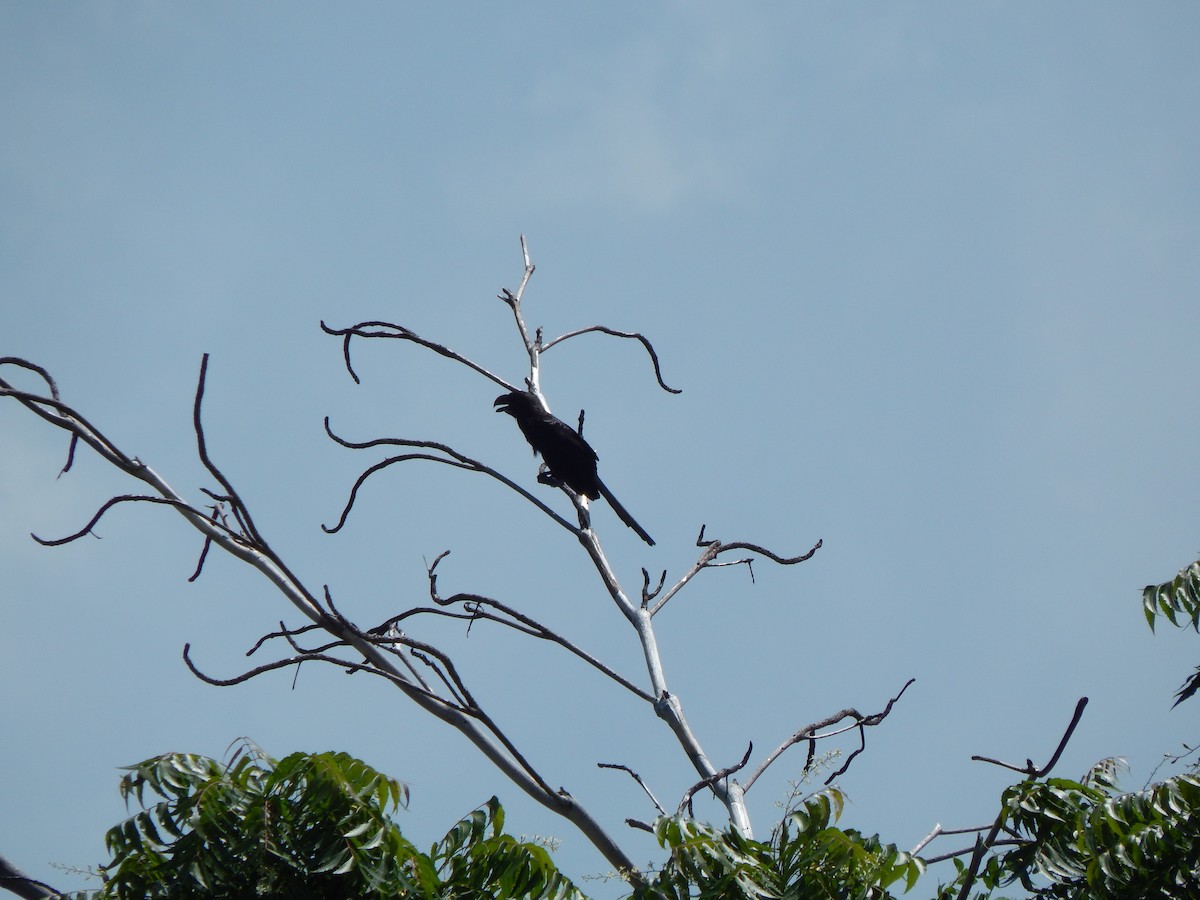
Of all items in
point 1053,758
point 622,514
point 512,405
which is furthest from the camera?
point 512,405

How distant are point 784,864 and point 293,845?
1.44 m

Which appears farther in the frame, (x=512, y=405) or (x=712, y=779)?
(x=512, y=405)

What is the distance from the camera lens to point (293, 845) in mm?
3027

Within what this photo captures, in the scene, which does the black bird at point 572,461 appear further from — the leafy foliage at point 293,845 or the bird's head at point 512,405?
the leafy foliage at point 293,845

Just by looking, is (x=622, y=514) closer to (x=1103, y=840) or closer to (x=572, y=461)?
(x=572, y=461)

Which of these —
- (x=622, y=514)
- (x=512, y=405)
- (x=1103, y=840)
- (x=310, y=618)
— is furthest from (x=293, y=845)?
(x=512, y=405)

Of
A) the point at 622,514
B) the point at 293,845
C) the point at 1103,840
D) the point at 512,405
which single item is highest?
the point at 512,405

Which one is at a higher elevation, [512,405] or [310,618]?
[512,405]

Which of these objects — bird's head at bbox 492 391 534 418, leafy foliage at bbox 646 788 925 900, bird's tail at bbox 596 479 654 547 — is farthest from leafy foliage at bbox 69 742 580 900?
bird's head at bbox 492 391 534 418

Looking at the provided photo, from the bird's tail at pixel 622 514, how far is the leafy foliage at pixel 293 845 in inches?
147

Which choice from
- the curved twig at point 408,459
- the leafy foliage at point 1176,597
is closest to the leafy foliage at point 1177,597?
the leafy foliage at point 1176,597

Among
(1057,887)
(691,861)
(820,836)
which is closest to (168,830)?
(691,861)

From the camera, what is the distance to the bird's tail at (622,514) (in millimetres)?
6852

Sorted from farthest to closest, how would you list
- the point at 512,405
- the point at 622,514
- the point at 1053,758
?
the point at 512,405
the point at 622,514
the point at 1053,758
